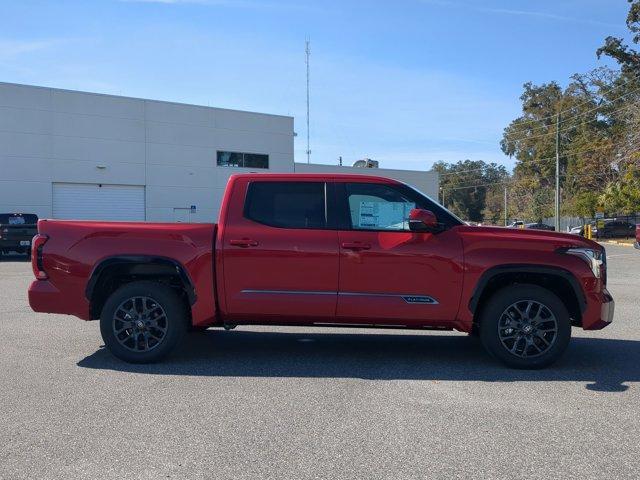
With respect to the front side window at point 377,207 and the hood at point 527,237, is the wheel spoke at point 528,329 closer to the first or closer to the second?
the hood at point 527,237

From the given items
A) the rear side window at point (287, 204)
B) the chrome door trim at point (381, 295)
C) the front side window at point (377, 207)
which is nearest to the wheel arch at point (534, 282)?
the chrome door trim at point (381, 295)

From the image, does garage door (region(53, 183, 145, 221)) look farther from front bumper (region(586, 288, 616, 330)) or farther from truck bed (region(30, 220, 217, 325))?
front bumper (region(586, 288, 616, 330))

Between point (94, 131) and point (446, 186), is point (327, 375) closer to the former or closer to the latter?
point (94, 131)

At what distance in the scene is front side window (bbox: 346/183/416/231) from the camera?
639cm

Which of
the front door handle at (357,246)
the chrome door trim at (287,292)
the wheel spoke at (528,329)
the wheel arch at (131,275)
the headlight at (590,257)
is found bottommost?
the wheel spoke at (528,329)

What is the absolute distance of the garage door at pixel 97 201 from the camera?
115ft

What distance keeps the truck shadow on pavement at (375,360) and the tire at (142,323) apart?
0.55 feet

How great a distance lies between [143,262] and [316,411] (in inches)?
102

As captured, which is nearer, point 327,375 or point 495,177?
point 327,375

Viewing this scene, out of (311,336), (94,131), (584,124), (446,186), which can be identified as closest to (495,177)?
(446,186)

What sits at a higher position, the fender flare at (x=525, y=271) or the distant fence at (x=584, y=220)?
the distant fence at (x=584, y=220)

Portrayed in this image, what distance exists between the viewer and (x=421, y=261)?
6.20 metres

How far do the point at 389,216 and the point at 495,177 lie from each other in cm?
13199

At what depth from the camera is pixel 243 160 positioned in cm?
4147
